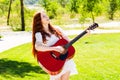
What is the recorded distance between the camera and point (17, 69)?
1188 centimetres

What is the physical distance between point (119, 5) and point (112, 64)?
5692cm

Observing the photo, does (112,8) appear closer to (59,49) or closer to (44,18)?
(44,18)

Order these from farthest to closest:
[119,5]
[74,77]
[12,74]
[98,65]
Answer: [119,5] → [98,65] → [12,74] → [74,77]

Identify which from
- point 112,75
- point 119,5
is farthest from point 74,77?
point 119,5

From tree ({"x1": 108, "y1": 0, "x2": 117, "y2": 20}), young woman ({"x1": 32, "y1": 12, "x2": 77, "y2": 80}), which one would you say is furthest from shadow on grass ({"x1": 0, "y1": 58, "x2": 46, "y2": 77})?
tree ({"x1": 108, "y1": 0, "x2": 117, "y2": 20})

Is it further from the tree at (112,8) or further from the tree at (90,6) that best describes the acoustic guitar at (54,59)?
the tree at (112,8)

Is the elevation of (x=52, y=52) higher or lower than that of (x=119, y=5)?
higher

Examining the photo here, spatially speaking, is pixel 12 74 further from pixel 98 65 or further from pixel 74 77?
pixel 98 65

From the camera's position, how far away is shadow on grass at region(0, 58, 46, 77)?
1094 cm

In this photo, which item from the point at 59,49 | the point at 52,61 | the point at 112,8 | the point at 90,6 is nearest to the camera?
the point at 59,49

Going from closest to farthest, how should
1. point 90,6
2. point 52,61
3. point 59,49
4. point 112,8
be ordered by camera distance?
point 59,49, point 52,61, point 90,6, point 112,8

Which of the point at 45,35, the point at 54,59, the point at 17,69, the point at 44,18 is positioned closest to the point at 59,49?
the point at 54,59

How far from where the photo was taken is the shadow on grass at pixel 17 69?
35.9 ft

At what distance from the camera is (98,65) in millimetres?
12484
